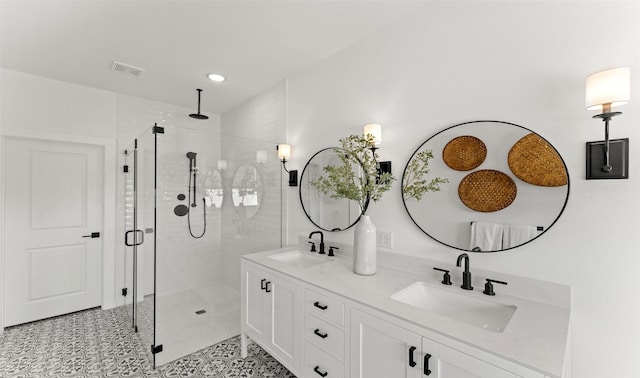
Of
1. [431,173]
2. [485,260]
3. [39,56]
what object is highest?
[39,56]

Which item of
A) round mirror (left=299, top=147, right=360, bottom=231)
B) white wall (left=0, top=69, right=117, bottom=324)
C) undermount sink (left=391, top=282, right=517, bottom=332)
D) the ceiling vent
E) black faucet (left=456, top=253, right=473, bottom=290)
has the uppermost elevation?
the ceiling vent

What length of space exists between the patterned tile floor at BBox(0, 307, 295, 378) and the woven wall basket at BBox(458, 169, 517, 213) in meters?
1.80

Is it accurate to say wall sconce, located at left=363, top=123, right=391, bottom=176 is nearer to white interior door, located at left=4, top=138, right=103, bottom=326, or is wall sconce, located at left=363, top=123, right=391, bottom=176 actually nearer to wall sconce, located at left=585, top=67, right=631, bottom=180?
wall sconce, located at left=585, top=67, right=631, bottom=180

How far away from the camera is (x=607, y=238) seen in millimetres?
1251

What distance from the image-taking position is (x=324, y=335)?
5.22 ft

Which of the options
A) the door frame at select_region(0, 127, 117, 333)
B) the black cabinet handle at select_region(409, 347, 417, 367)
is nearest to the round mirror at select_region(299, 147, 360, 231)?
the black cabinet handle at select_region(409, 347, 417, 367)

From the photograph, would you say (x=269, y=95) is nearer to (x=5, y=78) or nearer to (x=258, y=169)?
(x=258, y=169)

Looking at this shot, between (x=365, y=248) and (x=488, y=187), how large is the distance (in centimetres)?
81

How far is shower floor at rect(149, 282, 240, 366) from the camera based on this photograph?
2.41 meters

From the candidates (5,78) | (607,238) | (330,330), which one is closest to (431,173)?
(607,238)

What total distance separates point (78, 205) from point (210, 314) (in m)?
2.11

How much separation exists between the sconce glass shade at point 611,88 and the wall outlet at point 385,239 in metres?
1.29

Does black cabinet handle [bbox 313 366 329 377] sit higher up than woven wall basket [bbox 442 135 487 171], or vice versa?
woven wall basket [bbox 442 135 487 171]

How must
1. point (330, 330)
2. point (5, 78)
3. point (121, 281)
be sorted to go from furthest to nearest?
1. point (121, 281)
2. point (5, 78)
3. point (330, 330)
